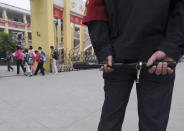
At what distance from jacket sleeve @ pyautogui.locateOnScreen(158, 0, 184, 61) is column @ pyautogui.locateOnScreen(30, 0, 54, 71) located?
7.63 m

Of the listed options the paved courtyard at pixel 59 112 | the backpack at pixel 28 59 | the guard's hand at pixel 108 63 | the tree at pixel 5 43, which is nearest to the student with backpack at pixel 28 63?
the backpack at pixel 28 59

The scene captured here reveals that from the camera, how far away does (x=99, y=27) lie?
3.50 feet

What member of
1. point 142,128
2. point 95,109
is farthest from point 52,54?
point 142,128

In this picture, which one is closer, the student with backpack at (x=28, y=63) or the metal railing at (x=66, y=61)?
the student with backpack at (x=28, y=63)

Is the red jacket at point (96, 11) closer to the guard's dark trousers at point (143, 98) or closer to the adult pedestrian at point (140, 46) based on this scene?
the adult pedestrian at point (140, 46)

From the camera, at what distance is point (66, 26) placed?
968cm

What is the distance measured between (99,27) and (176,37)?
0.52 meters

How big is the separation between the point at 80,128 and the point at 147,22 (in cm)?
161

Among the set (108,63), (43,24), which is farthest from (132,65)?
(43,24)

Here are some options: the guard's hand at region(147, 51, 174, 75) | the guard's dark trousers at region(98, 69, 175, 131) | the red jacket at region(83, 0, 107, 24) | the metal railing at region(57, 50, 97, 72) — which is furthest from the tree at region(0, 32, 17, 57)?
the guard's hand at region(147, 51, 174, 75)

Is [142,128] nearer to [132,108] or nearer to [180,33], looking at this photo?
[180,33]

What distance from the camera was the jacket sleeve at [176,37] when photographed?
0.92 metres

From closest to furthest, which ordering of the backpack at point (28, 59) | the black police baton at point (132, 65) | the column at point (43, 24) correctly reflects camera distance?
the black police baton at point (132, 65)
the backpack at point (28, 59)
the column at point (43, 24)

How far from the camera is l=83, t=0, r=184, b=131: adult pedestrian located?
940 millimetres
